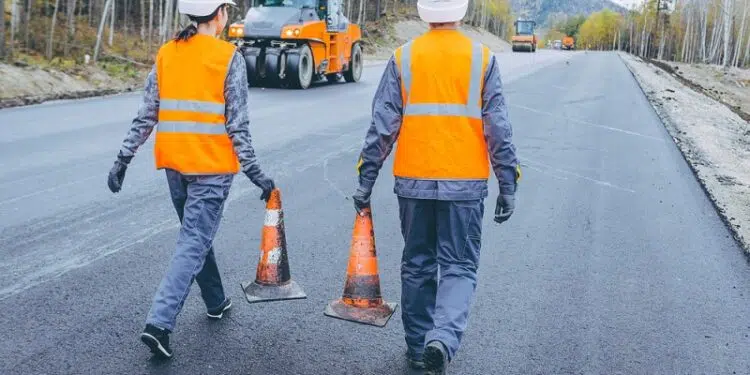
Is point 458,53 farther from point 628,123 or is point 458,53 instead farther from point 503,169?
point 628,123

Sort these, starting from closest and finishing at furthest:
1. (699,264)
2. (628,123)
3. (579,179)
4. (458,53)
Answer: (458,53), (699,264), (579,179), (628,123)

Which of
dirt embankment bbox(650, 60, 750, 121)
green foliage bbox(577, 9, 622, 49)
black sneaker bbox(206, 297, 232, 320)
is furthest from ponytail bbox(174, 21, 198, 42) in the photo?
green foliage bbox(577, 9, 622, 49)

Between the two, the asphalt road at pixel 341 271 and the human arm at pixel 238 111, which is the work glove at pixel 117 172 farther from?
the asphalt road at pixel 341 271

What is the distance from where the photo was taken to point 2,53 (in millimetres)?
19672

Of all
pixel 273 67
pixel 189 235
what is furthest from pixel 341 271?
pixel 273 67

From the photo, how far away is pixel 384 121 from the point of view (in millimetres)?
3717

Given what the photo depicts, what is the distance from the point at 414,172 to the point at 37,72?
1585 cm

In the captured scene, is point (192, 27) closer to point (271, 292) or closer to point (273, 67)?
point (271, 292)

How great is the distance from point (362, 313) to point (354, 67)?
19.3 m

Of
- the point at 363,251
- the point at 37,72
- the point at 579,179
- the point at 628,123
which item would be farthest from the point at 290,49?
the point at 363,251

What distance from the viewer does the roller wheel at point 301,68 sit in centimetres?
1978

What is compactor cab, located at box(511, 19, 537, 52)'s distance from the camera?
70.9 metres

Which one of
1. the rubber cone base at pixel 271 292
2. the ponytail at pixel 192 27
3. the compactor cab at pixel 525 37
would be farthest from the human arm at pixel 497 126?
the compactor cab at pixel 525 37

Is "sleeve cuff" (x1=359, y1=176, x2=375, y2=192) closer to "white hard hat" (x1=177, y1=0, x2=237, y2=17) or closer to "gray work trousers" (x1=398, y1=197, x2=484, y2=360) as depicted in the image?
"gray work trousers" (x1=398, y1=197, x2=484, y2=360)
